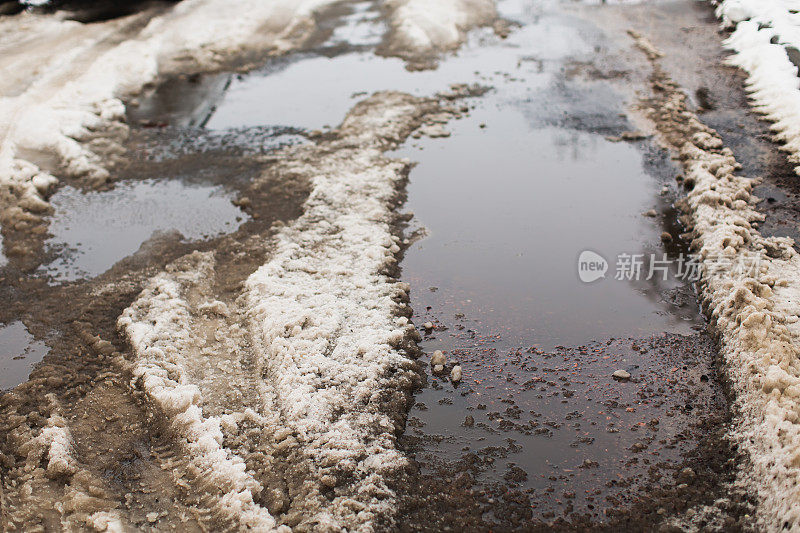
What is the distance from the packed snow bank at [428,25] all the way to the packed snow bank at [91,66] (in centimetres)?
173

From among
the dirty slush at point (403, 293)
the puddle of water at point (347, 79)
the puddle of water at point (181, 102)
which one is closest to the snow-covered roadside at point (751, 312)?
the dirty slush at point (403, 293)

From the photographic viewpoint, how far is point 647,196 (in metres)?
6.44

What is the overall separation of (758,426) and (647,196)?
320cm

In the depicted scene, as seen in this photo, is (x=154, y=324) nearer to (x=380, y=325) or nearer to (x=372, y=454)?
(x=380, y=325)

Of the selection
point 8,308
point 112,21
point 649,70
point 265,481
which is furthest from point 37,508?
point 112,21

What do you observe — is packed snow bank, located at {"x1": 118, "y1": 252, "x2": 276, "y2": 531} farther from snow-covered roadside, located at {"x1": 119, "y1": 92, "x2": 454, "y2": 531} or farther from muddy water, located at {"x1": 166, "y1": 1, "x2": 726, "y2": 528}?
muddy water, located at {"x1": 166, "y1": 1, "x2": 726, "y2": 528}

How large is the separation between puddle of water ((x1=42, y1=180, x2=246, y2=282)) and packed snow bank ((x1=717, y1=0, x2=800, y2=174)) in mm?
6154

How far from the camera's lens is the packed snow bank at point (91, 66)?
730 centimetres

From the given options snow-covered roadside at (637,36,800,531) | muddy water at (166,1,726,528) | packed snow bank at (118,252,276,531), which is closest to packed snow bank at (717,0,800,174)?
snow-covered roadside at (637,36,800,531)

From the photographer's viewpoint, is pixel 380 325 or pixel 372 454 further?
pixel 380 325

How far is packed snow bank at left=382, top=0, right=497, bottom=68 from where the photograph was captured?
10.5m

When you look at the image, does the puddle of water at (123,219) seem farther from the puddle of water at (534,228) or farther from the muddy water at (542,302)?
the puddle of water at (534,228)

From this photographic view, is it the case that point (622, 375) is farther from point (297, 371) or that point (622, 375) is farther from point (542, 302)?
point (297, 371)

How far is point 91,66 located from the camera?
31.4 feet
